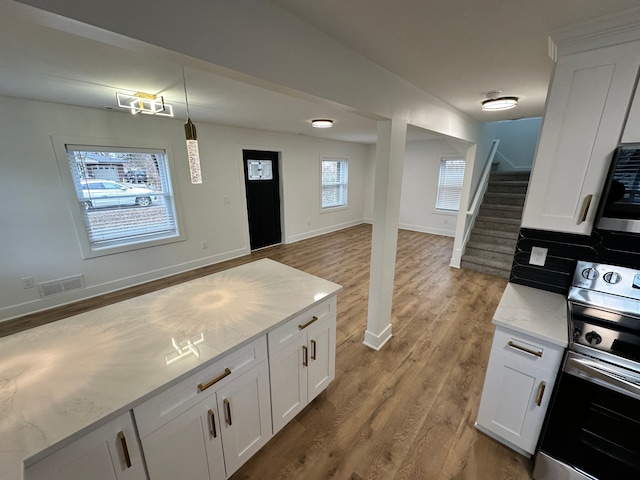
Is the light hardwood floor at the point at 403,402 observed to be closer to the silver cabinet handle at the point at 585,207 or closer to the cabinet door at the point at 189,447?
the cabinet door at the point at 189,447

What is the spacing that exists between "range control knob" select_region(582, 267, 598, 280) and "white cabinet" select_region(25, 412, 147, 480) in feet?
8.11

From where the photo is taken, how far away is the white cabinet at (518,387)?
52.2 inches

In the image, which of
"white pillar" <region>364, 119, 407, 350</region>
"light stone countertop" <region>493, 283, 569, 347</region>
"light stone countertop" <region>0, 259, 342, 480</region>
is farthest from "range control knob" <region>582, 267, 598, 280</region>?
"light stone countertop" <region>0, 259, 342, 480</region>

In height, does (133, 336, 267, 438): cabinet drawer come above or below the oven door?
above

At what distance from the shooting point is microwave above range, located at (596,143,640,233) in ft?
4.19

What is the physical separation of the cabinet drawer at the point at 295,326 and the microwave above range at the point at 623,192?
161 centimetres

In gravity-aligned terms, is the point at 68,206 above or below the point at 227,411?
above

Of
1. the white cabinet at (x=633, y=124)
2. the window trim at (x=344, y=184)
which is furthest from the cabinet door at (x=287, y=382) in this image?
the window trim at (x=344, y=184)

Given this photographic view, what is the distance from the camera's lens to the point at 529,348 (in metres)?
1.35

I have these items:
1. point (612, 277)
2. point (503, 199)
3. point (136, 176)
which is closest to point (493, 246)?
point (503, 199)

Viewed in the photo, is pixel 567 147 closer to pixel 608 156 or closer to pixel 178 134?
pixel 608 156

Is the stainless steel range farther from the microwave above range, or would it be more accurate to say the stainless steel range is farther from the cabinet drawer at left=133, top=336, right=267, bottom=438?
the cabinet drawer at left=133, top=336, right=267, bottom=438

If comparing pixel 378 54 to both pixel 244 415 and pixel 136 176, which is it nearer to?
pixel 244 415

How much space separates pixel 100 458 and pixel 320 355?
116 cm
